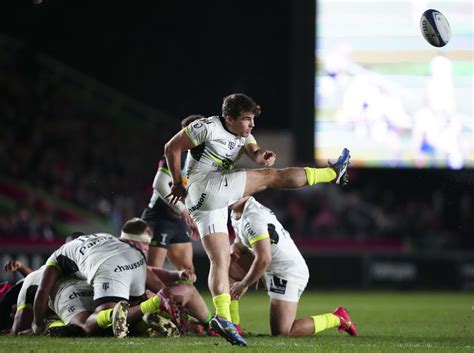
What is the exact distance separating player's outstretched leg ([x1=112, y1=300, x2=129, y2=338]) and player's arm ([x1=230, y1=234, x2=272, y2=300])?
1.00 metres

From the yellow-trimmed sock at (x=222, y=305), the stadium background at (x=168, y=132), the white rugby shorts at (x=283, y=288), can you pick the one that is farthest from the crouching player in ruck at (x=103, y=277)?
the stadium background at (x=168, y=132)

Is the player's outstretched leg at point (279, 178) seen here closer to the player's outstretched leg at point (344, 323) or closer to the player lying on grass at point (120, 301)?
the player lying on grass at point (120, 301)

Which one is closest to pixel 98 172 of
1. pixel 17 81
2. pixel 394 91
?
pixel 17 81

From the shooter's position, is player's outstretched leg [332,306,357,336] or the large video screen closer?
player's outstretched leg [332,306,357,336]

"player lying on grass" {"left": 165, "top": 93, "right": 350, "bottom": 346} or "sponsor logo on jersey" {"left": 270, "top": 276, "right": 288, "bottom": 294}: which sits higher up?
"player lying on grass" {"left": 165, "top": 93, "right": 350, "bottom": 346}

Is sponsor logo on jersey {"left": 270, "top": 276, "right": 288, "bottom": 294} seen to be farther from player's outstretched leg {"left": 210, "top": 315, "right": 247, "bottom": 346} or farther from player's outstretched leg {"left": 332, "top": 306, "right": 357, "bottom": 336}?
player's outstretched leg {"left": 210, "top": 315, "right": 247, "bottom": 346}

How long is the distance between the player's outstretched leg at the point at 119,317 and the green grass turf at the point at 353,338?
0.36 feet

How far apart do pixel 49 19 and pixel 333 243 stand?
10934mm

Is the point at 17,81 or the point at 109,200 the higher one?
the point at 17,81

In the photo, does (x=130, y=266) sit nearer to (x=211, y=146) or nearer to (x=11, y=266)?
(x=211, y=146)

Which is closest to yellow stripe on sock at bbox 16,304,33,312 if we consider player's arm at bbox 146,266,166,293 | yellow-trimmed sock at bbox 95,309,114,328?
yellow-trimmed sock at bbox 95,309,114,328

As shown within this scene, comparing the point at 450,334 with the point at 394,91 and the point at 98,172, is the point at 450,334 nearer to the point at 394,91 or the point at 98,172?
the point at 394,91

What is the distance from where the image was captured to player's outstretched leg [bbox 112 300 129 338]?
7922 mm

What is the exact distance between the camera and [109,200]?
2048 cm
